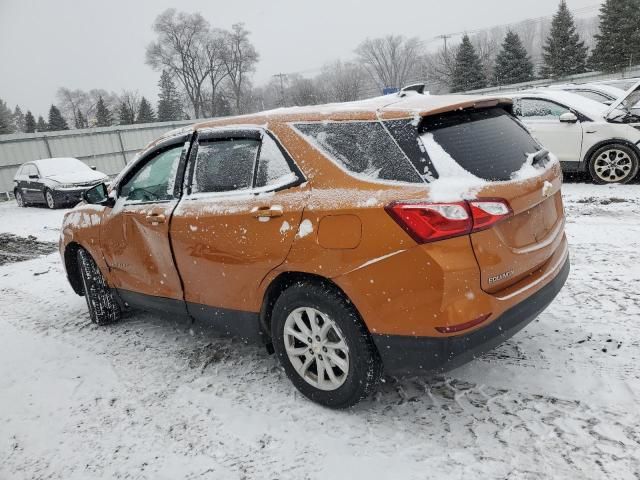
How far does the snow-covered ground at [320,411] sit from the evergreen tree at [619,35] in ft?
145

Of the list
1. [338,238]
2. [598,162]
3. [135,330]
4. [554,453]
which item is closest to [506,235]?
[338,238]

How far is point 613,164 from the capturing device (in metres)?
8.22

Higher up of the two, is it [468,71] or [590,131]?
[468,71]

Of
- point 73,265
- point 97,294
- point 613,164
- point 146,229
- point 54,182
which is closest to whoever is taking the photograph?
point 146,229

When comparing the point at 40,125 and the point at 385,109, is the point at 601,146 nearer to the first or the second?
the point at 385,109

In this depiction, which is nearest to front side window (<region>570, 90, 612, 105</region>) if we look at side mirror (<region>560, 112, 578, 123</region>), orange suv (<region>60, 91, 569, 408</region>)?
side mirror (<region>560, 112, 578, 123</region>)

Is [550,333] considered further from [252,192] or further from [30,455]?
[30,455]

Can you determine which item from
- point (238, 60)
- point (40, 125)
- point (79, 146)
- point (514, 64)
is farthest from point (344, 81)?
point (79, 146)

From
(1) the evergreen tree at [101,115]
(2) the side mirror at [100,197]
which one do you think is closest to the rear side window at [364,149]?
(2) the side mirror at [100,197]

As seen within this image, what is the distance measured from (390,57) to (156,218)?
8779cm

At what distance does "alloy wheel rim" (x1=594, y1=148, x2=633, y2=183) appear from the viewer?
8117 millimetres

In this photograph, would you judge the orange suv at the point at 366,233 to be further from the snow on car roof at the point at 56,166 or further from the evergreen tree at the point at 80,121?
the evergreen tree at the point at 80,121

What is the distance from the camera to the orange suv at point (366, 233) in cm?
240

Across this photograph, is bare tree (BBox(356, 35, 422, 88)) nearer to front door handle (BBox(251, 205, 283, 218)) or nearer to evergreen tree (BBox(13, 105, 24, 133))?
evergreen tree (BBox(13, 105, 24, 133))
